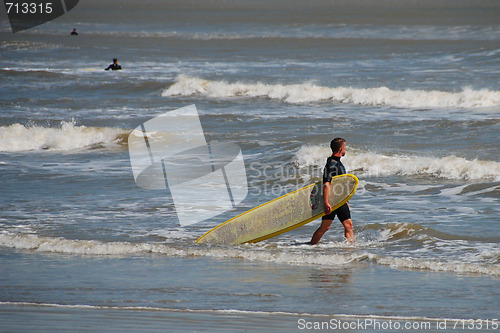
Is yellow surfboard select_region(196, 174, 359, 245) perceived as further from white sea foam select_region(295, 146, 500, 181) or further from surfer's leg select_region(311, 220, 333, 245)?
white sea foam select_region(295, 146, 500, 181)

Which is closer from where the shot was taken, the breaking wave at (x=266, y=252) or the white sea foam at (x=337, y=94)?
the breaking wave at (x=266, y=252)

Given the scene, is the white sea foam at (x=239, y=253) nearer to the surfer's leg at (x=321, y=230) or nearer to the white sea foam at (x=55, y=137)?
the surfer's leg at (x=321, y=230)

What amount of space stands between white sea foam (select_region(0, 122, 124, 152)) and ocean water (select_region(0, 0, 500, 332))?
56 mm

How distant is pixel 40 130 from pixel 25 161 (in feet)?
10.3

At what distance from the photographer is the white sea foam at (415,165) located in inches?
447

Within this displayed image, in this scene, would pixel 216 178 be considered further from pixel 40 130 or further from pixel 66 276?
pixel 40 130

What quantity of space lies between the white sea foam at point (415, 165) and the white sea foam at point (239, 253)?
4691 mm

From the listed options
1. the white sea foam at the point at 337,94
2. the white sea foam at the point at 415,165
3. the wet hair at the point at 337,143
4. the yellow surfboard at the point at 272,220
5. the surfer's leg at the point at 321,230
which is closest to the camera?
the wet hair at the point at 337,143

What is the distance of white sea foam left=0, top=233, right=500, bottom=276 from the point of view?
22.3 feet

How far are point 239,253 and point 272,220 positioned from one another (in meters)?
0.79

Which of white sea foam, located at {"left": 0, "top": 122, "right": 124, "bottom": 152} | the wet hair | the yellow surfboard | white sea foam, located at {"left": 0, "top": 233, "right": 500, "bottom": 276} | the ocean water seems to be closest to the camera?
the ocean water

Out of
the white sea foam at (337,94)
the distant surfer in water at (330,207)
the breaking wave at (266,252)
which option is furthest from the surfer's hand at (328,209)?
the white sea foam at (337,94)

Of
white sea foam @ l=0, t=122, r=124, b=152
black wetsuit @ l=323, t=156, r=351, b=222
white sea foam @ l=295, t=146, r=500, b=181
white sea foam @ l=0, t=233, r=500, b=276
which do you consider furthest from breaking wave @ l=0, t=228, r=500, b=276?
white sea foam @ l=0, t=122, r=124, b=152

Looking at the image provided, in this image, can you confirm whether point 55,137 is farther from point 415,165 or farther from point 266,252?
point 266,252
